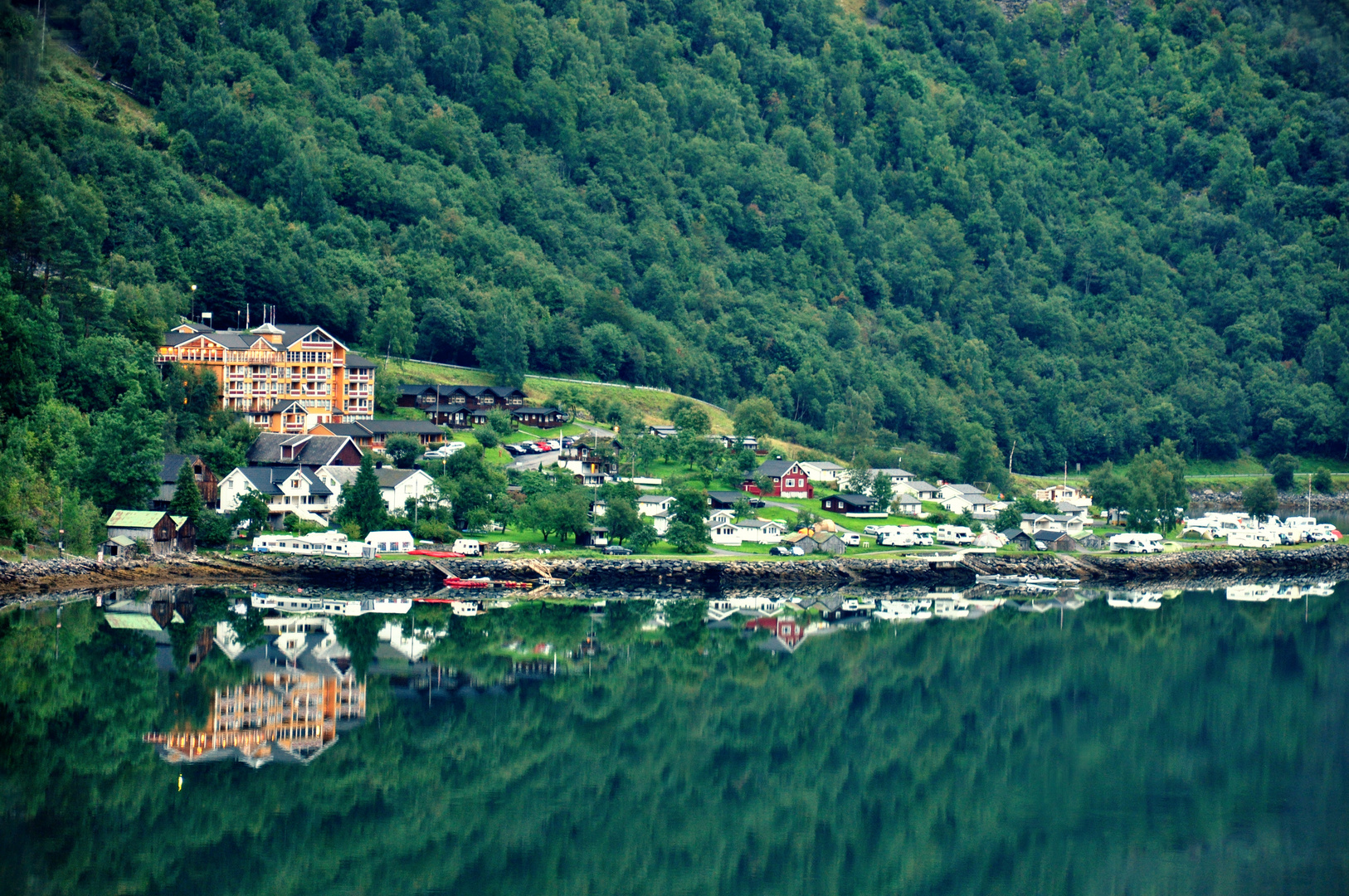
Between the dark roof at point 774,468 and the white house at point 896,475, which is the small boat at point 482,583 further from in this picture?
the white house at point 896,475

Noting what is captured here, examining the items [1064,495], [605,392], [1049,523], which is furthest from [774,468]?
[1064,495]

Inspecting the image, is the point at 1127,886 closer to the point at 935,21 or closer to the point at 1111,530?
the point at 1111,530

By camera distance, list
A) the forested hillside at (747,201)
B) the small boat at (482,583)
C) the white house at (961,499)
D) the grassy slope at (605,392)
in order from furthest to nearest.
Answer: the forested hillside at (747,201)
the grassy slope at (605,392)
the white house at (961,499)
the small boat at (482,583)

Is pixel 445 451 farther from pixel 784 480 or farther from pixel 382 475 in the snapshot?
pixel 784 480

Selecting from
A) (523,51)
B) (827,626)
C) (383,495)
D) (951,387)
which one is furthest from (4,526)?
(523,51)

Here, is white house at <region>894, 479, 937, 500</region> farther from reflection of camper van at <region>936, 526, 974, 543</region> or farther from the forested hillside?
the forested hillside

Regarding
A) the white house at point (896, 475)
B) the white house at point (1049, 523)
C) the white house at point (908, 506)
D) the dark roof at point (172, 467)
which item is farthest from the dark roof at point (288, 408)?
the white house at point (1049, 523)

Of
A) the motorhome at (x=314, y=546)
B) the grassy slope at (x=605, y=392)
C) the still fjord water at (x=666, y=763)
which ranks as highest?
the grassy slope at (x=605, y=392)

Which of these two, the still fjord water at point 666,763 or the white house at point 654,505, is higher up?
the white house at point 654,505
